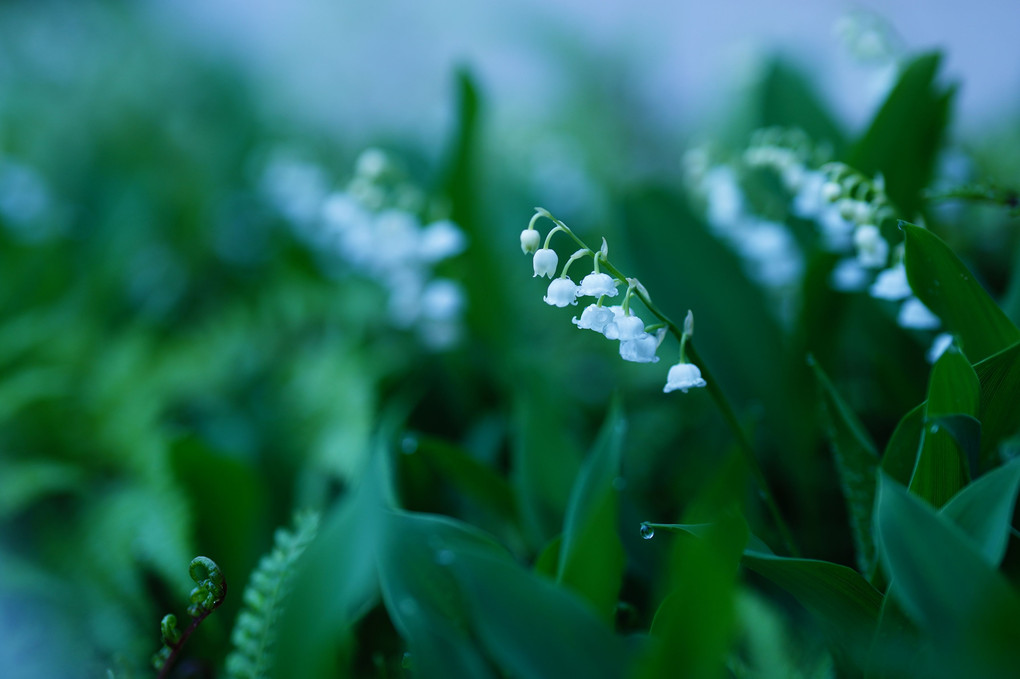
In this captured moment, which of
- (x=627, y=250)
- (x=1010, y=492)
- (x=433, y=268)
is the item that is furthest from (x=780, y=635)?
(x=433, y=268)

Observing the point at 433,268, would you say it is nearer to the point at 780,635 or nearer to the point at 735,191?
the point at 735,191

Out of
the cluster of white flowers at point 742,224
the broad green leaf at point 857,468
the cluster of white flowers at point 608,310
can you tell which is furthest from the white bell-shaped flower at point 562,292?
the cluster of white flowers at point 742,224

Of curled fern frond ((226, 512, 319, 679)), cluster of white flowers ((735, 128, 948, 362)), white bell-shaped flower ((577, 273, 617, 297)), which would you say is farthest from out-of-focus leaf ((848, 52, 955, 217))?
curled fern frond ((226, 512, 319, 679))

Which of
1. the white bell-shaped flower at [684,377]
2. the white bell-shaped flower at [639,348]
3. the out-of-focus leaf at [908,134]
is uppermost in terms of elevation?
the out-of-focus leaf at [908,134]

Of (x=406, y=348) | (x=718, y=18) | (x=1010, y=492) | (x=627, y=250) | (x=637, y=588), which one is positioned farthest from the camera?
(x=718, y=18)

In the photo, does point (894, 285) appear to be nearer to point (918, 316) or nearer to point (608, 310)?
point (918, 316)

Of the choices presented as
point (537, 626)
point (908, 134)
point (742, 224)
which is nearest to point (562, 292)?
point (537, 626)

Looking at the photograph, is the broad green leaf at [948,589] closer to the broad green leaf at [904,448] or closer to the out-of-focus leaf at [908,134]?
the broad green leaf at [904,448]
